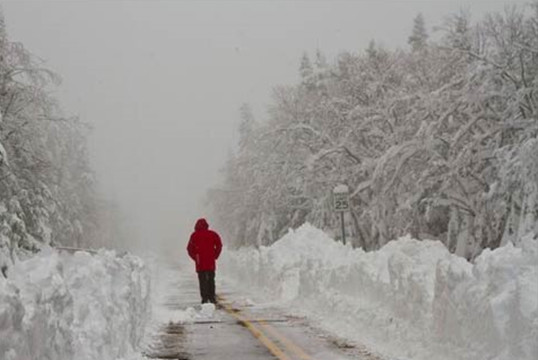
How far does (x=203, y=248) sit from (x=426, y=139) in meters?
14.8

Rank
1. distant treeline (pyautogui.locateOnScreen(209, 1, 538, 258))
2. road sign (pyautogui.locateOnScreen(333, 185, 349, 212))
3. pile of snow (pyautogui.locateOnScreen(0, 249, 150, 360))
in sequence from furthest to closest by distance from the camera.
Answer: distant treeline (pyautogui.locateOnScreen(209, 1, 538, 258)) < road sign (pyautogui.locateOnScreen(333, 185, 349, 212)) < pile of snow (pyautogui.locateOnScreen(0, 249, 150, 360))

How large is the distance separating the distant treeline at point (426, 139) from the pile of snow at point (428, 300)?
9.41m

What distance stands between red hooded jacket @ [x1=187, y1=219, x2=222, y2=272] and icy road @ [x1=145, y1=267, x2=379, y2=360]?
1.07 metres

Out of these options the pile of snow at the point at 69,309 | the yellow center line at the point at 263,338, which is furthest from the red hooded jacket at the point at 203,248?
the pile of snow at the point at 69,309

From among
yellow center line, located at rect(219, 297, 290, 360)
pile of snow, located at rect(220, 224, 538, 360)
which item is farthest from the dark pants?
pile of snow, located at rect(220, 224, 538, 360)

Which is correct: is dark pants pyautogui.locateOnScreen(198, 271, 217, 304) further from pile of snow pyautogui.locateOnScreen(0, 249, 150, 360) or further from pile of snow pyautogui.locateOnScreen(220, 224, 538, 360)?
pile of snow pyautogui.locateOnScreen(0, 249, 150, 360)

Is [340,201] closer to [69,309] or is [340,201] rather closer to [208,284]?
[208,284]

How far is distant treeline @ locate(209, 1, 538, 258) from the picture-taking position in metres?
26.1

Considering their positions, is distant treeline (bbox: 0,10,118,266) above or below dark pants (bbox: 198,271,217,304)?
above

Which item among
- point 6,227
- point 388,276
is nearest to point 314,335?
point 388,276

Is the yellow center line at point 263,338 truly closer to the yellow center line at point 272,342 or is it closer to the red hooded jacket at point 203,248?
the yellow center line at point 272,342

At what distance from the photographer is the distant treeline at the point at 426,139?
26141mm

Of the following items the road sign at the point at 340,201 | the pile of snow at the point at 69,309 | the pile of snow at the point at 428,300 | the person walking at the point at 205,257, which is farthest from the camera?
the road sign at the point at 340,201

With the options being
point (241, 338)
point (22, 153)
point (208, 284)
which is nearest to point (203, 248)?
point (208, 284)
